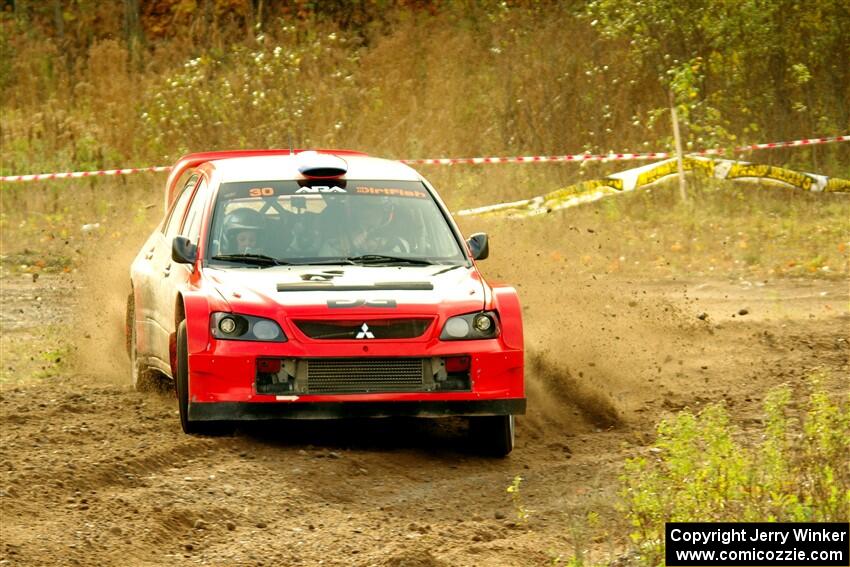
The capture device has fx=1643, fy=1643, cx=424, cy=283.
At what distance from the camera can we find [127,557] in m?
6.80

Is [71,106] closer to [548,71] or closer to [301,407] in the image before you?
[548,71]

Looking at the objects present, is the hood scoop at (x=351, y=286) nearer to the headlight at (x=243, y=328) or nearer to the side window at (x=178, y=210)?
the headlight at (x=243, y=328)

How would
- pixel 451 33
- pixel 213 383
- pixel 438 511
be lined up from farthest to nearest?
pixel 451 33 → pixel 213 383 → pixel 438 511

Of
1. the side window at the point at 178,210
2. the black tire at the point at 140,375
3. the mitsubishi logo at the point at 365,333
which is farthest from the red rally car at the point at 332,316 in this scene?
the black tire at the point at 140,375

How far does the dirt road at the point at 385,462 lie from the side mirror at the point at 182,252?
1.00 m

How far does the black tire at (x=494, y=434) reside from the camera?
915 cm

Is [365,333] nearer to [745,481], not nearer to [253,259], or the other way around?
[253,259]

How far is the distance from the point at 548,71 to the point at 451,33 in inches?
162

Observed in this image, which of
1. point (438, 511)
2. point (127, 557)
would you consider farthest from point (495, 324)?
point (127, 557)

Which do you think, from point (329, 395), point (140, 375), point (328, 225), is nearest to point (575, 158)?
point (140, 375)

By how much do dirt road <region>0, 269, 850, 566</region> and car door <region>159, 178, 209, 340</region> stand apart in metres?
0.68

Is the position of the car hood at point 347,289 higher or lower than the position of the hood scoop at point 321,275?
lower

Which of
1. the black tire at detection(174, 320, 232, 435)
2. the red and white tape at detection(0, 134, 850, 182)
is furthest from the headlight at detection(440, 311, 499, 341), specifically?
the red and white tape at detection(0, 134, 850, 182)

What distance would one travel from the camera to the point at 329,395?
880cm
